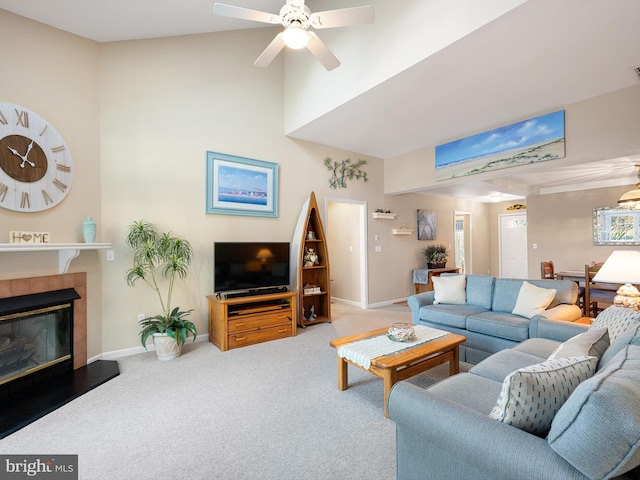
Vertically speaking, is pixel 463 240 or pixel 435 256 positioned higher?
pixel 463 240

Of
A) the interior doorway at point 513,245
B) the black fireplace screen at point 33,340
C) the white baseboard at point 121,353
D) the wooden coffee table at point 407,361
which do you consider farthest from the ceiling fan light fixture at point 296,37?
the interior doorway at point 513,245

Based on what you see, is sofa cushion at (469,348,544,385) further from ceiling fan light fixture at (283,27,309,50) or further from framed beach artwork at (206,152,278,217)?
framed beach artwork at (206,152,278,217)

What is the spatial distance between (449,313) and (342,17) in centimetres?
302

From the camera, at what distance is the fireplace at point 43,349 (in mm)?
2322

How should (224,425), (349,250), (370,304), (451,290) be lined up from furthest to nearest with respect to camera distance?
(349,250), (370,304), (451,290), (224,425)

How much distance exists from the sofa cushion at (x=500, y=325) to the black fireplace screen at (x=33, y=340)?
4008mm

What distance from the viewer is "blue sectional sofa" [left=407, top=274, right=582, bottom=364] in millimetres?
2842

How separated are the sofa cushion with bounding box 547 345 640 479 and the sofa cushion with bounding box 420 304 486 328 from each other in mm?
2319

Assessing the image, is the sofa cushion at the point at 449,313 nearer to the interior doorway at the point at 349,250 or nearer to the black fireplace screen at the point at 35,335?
the interior doorway at the point at 349,250

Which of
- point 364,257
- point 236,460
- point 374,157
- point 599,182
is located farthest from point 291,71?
point 599,182

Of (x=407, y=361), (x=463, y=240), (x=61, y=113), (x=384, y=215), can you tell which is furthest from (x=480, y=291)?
(x=463, y=240)

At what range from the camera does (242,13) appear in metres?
2.31

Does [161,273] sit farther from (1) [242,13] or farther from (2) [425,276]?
(2) [425,276]

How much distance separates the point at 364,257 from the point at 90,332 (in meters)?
4.04
